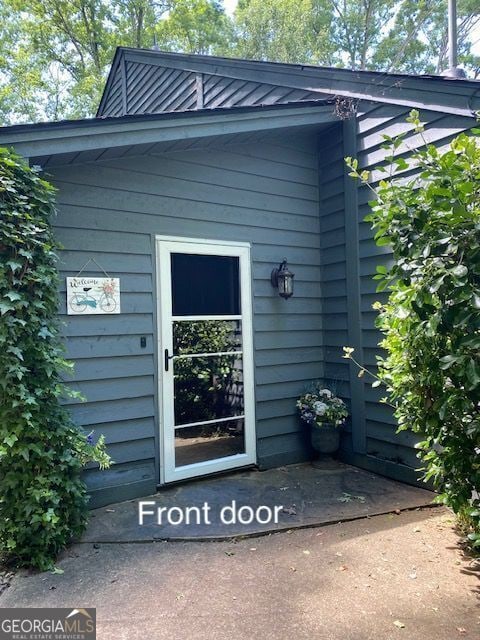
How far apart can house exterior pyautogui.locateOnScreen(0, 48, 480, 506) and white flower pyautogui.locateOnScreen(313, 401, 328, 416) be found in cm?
25

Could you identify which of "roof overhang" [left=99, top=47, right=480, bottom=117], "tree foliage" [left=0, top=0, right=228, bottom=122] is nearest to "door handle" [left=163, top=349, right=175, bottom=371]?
"roof overhang" [left=99, top=47, right=480, bottom=117]

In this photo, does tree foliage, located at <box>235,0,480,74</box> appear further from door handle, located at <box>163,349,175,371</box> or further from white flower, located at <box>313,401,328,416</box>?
door handle, located at <box>163,349,175,371</box>

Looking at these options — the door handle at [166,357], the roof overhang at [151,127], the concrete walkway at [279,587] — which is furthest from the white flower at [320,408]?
the roof overhang at [151,127]

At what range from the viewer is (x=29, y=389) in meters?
2.33

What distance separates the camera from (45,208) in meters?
2.46

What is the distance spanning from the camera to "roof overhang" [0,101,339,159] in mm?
2506

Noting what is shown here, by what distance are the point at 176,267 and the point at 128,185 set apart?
1.01 metres

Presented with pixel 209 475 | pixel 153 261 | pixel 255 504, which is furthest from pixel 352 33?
pixel 255 504

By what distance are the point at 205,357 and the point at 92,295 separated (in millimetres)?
1179

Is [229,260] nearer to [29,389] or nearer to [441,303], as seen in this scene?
[29,389]

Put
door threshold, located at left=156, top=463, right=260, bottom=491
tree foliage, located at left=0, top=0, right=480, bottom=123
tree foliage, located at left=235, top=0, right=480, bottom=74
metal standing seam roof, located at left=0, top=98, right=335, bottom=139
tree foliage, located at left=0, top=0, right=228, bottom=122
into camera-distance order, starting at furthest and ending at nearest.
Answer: tree foliage, located at left=235, top=0, right=480, bottom=74 → tree foliage, located at left=0, top=0, right=480, bottom=123 → tree foliage, located at left=0, top=0, right=228, bottom=122 → door threshold, located at left=156, top=463, right=260, bottom=491 → metal standing seam roof, located at left=0, top=98, right=335, bottom=139

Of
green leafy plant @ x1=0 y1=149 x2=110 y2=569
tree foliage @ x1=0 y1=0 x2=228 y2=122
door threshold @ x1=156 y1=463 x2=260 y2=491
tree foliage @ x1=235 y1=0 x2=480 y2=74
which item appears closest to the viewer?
green leafy plant @ x1=0 y1=149 x2=110 y2=569

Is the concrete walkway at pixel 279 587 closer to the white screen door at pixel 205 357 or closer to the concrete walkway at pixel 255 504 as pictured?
the concrete walkway at pixel 255 504

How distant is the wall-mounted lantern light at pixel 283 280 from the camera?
3846mm
